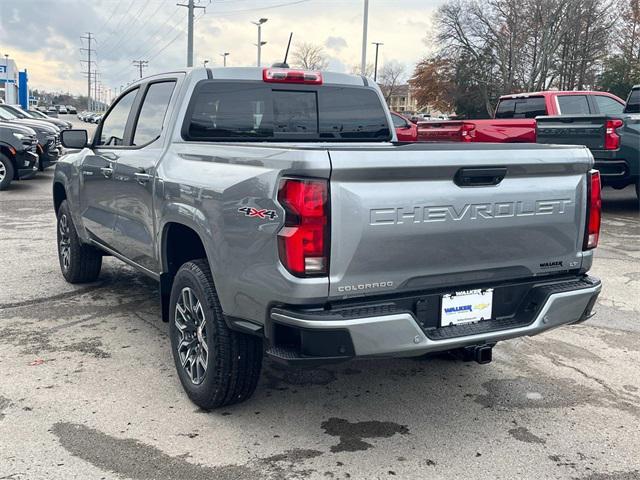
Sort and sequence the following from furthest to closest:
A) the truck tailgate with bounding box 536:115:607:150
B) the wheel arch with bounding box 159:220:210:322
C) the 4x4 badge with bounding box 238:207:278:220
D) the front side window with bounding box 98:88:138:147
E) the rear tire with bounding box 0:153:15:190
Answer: the rear tire with bounding box 0:153:15:190, the truck tailgate with bounding box 536:115:607:150, the front side window with bounding box 98:88:138:147, the wheel arch with bounding box 159:220:210:322, the 4x4 badge with bounding box 238:207:278:220

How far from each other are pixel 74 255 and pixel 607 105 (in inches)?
420

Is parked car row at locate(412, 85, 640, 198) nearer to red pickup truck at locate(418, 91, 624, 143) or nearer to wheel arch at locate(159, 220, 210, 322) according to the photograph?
red pickup truck at locate(418, 91, 624, 143)

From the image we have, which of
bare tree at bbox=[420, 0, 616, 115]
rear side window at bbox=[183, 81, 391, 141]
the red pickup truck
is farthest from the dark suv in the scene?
bare tree at bbox=[420, 0, 616, 115]

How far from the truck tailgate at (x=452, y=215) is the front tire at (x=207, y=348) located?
808 millimetres

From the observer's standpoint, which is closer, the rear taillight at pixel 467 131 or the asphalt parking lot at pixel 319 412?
the asphalt parking lot at pixel 319 412

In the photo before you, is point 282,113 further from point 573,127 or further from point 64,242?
point 573,127

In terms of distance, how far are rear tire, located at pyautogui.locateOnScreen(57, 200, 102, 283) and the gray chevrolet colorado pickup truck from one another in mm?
1900

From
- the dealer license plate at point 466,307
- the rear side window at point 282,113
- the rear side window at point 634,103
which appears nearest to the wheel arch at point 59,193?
the rear side window at point 282,113

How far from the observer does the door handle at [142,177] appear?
4.27 meters

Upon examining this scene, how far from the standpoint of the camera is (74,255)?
619cm

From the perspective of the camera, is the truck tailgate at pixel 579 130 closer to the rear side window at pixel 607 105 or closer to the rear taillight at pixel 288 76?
the rear side window at pixel 607 105

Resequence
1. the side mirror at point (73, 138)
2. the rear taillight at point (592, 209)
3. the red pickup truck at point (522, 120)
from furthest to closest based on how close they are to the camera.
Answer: the red pickup truck at point (522, 120) < the side mirror at point (73, 138) < the rear taillight at point (592, 209)

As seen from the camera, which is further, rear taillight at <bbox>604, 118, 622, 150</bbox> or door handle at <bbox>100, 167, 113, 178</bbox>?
rear taillight at <bbox>604, 118, 622, 150</bbox>

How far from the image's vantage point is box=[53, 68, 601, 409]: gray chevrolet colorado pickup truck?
9.42ft
